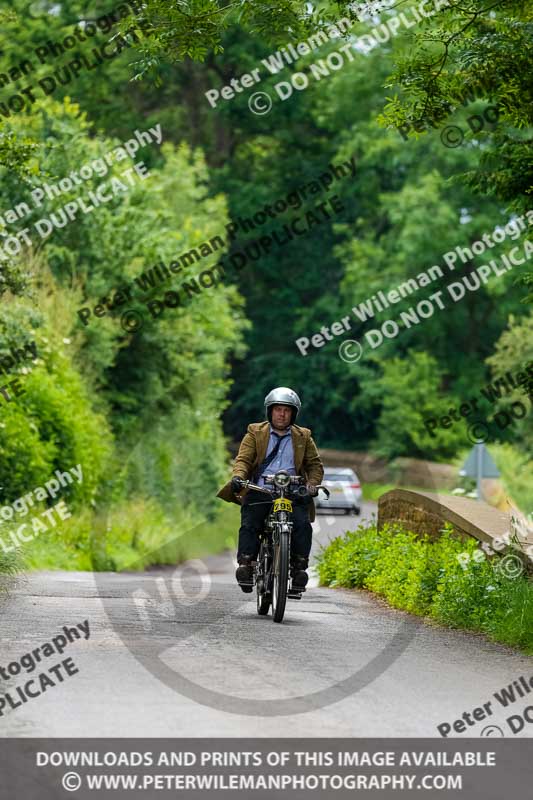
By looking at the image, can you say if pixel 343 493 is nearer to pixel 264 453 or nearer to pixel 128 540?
pixel 128 540

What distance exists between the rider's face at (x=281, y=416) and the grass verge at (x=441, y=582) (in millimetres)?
2282

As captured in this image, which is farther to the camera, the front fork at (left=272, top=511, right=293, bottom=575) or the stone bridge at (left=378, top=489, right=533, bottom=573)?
the stone bridge at (left=378, top=489, right=533, bottom=573)

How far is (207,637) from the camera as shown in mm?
10750

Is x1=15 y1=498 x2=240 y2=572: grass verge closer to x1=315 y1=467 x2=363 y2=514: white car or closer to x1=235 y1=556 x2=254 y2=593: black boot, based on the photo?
x1=235 y1=556 x2=254 y2=593: black boot

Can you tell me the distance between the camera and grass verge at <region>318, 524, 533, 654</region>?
1183 centimetres

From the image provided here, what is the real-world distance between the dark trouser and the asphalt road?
63cm

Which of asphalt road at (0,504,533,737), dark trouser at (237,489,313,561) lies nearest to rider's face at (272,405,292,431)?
dark trouser at (237,489,313,561)

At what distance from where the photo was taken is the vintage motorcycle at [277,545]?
11672 millimetres

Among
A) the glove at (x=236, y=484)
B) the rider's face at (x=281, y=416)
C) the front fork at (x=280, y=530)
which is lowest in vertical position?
the front fork at (x=280, y=530)

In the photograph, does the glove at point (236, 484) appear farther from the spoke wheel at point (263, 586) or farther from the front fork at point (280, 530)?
the spoke wheel at point (263, 586)

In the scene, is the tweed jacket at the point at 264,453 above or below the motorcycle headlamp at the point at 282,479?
above

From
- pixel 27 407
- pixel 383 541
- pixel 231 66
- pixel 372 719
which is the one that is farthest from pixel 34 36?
pixel 372 719

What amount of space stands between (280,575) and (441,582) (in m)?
2.45
